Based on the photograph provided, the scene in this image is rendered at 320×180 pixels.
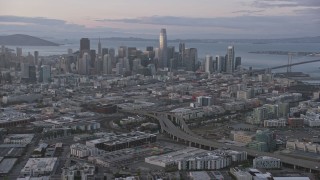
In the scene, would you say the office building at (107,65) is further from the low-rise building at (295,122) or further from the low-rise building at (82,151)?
the low-rise building at (82,151)

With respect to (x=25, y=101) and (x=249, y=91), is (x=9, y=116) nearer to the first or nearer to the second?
(x=25, y=101)

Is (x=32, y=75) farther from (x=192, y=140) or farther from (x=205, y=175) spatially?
(x=205, y=175)

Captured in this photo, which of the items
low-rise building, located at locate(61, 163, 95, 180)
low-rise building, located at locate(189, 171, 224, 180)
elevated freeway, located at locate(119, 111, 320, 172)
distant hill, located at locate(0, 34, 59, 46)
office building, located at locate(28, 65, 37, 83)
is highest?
distant hill, located at locate(0, 34, 59, 46)

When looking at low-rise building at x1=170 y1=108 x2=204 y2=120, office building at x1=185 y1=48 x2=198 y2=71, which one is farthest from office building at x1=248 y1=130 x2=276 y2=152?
office building at x1=185 y1=48 x2=198 y2=71

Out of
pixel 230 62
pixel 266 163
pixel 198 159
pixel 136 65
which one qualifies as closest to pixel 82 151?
pixel 198 159

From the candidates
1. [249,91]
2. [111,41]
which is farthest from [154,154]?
[111,41]

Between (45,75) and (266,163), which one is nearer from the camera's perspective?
(266,163)

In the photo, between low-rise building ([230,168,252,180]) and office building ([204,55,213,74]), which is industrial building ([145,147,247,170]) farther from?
office building ([204,55,213,74])

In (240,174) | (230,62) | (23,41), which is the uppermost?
(23,41)

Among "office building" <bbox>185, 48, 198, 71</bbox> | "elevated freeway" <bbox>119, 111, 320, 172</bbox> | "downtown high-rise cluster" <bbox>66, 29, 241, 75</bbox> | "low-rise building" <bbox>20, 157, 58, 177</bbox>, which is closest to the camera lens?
"low-rise building" <bbox>20, 157, 58, 177</bbox>
